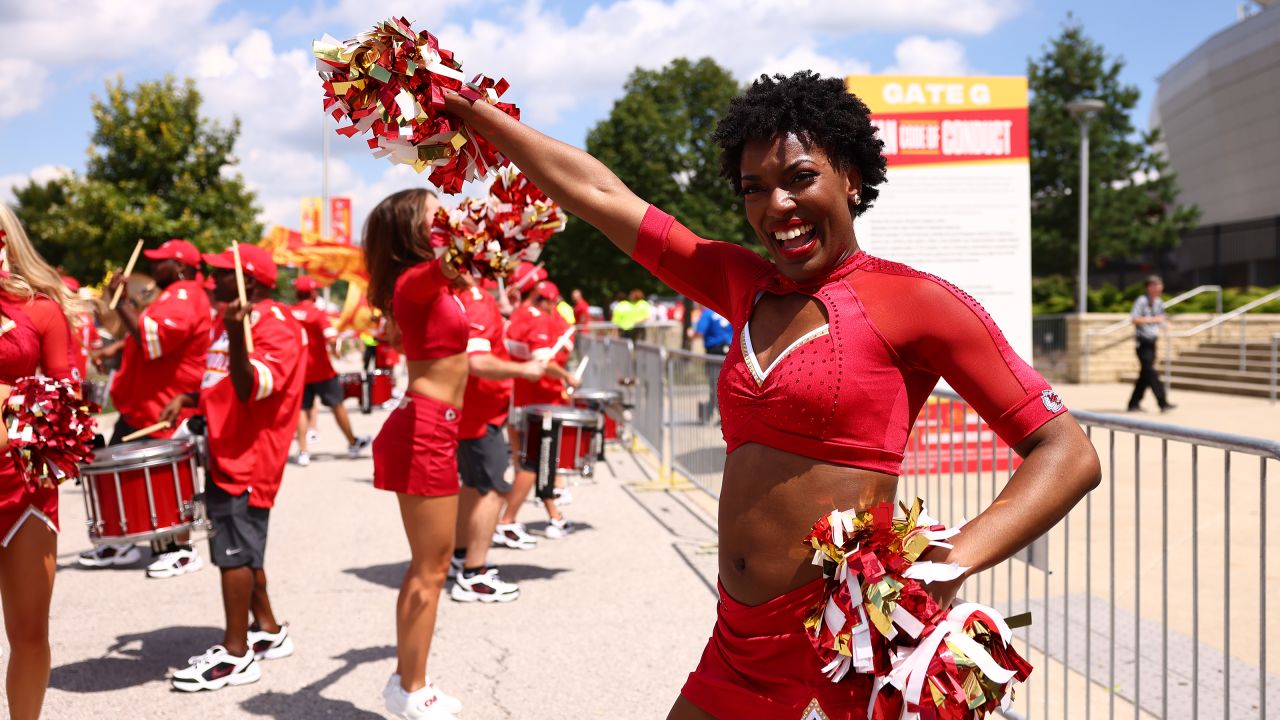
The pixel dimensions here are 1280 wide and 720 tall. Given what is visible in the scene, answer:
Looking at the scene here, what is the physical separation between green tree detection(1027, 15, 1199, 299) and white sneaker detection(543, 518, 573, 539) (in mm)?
28778

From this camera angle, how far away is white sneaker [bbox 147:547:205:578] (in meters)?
7.11

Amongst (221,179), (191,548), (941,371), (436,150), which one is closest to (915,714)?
(941,371)

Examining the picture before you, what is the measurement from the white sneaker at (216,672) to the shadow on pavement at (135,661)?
0.33 metres

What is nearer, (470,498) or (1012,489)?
(1012,489)

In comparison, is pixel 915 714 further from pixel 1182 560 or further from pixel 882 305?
pixel 1182 560

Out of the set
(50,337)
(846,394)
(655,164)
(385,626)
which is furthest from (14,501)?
(655,164)

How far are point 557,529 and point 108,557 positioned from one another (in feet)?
10.4

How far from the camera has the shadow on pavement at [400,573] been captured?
22.9 feet

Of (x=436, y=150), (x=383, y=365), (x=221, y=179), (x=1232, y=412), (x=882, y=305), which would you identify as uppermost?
(x=221, y=179)

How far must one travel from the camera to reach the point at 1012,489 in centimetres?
182

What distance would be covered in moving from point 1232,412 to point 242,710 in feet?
52.4

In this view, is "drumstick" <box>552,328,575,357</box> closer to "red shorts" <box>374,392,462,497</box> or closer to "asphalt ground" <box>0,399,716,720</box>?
"asphalt ground" <box>0,399,716,720</box>

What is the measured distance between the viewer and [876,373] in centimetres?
199

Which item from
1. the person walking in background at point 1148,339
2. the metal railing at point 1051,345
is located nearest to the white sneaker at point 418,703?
the person walking in background at point 1148,339
